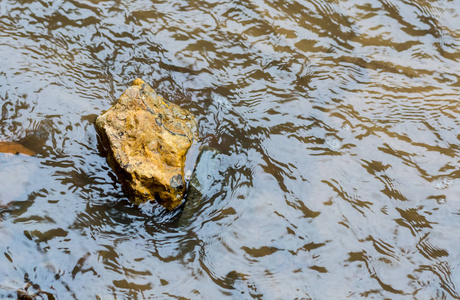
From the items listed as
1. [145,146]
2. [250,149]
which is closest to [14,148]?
[145,146]

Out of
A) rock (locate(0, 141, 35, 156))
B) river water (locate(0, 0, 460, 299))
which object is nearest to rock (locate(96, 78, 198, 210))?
river water (locate(0, 0, 460, 299))

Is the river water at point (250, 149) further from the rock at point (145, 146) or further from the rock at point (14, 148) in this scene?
the rock at point (145, 146)

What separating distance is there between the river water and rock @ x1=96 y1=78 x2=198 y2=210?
22 centimetres

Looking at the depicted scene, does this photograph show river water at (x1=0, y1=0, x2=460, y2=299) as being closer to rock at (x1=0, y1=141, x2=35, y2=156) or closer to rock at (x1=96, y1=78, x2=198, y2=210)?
rock at (x1=0, y1=141, x2=35, y2=156)

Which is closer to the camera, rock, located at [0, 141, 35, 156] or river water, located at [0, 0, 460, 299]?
river water, located at [0, 0, 460, 299]

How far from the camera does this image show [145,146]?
3.54 meters

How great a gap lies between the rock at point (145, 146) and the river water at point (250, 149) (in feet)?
0.72

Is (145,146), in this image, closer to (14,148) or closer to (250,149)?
(250,149)

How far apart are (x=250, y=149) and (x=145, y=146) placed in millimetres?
1077

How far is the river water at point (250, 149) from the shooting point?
331 cm

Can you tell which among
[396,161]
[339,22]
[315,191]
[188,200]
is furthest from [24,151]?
[339,22]

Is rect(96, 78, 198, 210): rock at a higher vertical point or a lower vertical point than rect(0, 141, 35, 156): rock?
higher

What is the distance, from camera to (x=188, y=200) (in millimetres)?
3590

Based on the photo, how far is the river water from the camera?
331 centimetres
